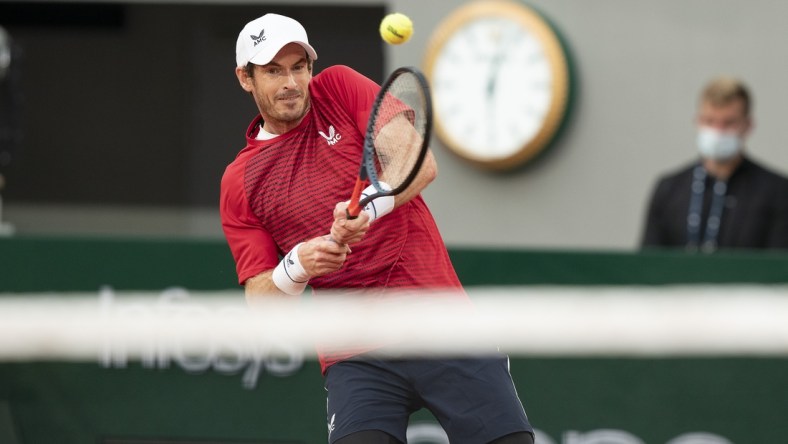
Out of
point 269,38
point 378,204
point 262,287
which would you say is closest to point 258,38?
point 269,38

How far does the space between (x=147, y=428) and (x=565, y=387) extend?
65.8 inches

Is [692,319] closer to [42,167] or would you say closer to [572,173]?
[572,173]

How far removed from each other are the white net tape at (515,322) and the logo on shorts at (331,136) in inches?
60.7

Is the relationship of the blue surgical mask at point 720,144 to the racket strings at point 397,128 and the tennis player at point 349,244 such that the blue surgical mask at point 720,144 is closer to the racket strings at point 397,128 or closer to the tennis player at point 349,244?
the tennis player at point 349,244

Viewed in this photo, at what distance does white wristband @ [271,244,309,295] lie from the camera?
11.5 ft

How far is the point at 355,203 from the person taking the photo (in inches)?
132

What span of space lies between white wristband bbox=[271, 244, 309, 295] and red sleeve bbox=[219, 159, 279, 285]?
0.35 feet

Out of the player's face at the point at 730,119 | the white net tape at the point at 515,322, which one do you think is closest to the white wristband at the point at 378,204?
the white net tape at the point at 515,322

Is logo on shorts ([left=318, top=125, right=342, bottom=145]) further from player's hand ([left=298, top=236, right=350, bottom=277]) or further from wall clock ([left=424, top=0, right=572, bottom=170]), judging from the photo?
wall clock ([left=424, top=0, right=572, bottom=170])

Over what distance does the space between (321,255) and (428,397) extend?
1.81 feet

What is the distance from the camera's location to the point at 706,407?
539 cm

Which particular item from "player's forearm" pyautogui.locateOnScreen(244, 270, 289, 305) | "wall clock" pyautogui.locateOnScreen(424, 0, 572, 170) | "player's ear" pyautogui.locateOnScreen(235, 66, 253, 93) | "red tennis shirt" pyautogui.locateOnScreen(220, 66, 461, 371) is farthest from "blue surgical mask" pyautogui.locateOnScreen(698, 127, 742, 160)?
"player's ear" pyautogui.locateOnScreen(235, 66, 253, 93)

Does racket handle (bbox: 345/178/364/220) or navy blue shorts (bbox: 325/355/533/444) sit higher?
racket handle (bbox: 345/178/364/220)

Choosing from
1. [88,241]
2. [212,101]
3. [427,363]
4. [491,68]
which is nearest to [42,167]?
[212,101]
